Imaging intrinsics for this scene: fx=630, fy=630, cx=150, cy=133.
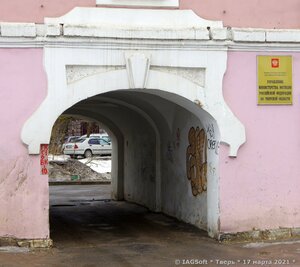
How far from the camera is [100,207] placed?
675 inches

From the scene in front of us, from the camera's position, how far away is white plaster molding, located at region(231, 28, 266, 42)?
35.2ft

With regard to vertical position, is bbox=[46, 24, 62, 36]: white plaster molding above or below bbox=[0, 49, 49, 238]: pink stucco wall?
above

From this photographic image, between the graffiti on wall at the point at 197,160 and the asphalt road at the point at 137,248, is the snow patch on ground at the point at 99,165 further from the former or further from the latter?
the graffiti on wall at the point at 197,160

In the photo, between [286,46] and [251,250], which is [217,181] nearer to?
[251,250]

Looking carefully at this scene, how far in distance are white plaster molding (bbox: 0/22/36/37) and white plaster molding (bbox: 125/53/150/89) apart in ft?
5.25

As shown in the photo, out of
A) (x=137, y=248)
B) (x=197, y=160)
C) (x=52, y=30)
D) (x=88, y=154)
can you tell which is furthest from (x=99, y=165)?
(x=52, y=30)

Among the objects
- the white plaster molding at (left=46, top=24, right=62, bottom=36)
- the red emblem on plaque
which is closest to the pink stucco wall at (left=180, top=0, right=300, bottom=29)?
the red emblem on plaque

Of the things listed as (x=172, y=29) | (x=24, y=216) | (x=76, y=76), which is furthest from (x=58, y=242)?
(x=172, y=29)

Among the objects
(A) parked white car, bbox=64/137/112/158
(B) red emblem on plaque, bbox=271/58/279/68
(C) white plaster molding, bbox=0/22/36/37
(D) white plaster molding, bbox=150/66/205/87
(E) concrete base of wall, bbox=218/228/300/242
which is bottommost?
(E) concrete base of wall, bbox=218/228/300/242

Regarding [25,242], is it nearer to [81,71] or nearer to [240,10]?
[81,71]

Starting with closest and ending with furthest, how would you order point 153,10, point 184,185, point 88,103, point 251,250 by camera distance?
point 251,250
point 153,10
point 184,185
point 88,103

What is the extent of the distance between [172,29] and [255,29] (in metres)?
1.47

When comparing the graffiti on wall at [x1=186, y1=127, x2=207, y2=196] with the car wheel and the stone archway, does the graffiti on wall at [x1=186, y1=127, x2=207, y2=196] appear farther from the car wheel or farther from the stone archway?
the car wheel

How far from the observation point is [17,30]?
397 inches
